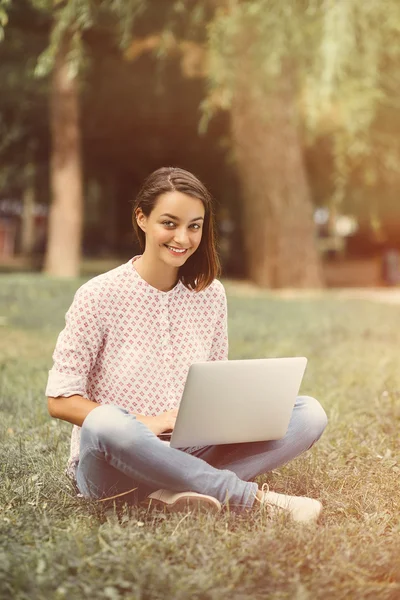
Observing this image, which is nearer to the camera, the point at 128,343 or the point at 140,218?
the point at 128,343

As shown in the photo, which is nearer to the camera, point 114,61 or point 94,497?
point 94,497

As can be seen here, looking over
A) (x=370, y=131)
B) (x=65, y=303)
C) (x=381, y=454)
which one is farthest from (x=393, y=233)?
(x=381, y=454)

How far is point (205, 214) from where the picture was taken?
384cm

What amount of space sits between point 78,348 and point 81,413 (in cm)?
23

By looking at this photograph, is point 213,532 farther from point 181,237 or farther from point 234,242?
point 234,242

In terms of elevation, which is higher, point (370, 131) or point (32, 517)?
point (370, 131)

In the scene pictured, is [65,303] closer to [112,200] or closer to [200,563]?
[200,563]

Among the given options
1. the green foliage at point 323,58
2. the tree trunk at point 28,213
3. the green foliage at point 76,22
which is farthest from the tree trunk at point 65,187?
the green foliage at point 76,22

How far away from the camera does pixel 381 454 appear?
4734 millimetres

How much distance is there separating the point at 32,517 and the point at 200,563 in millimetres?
741

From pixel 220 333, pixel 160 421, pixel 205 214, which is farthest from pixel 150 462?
pixel 205 214

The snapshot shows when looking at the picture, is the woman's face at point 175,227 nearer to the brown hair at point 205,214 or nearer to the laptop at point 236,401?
the brown hair at point 205,214

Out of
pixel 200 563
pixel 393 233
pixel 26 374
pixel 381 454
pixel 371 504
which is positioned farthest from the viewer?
pixel 393 233

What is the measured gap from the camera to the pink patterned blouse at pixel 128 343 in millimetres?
3572
